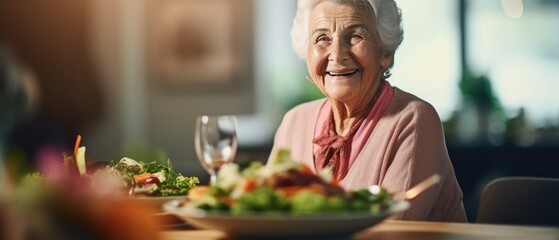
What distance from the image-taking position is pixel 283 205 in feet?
4.35

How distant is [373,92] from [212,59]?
16.1ft

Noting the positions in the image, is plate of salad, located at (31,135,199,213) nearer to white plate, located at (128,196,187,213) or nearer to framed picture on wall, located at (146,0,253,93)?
white plate, located at (128,196,187,213)

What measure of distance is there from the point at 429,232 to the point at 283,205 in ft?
1.27

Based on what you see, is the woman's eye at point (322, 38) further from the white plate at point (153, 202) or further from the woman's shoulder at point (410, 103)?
the white plate at point (153, 202)

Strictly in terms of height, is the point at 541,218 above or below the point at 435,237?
below

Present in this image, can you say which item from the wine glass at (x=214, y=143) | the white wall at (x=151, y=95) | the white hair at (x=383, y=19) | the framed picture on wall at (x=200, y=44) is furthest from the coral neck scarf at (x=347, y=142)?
the framed picture on wall at (x=200, y=44)

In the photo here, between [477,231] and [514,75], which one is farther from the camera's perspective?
[514,75]

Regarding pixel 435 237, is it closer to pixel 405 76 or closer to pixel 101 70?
pixel 405 76

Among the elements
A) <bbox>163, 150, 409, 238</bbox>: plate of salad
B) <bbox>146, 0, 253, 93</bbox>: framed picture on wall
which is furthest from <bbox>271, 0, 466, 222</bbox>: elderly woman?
<bbox>146, 0, 253, 93</bbox>: framed picture on wall

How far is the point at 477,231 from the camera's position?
62.5 inches

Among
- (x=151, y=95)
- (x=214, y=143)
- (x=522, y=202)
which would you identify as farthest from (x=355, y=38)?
(x=151, y=95)

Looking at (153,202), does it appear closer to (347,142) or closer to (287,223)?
(287,223)

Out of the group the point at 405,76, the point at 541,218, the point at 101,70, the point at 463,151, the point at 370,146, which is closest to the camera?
the point at 541,218

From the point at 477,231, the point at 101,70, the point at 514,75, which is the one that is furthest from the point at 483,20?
the point at 477,231
